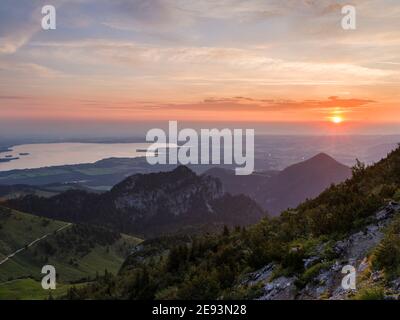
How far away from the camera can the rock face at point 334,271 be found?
11172mm

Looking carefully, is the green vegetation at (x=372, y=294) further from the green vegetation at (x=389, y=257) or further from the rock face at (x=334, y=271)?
the green vegetation at (x=389, y=257)

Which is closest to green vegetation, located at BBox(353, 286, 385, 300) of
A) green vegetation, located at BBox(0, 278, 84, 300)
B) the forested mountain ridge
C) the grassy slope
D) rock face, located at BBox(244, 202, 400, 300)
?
the forested mountain ridge

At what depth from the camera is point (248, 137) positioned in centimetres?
1898

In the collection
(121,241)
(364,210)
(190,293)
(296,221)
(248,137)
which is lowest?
(121,241)

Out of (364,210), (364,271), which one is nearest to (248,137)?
(364,210)

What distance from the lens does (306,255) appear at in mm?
13555

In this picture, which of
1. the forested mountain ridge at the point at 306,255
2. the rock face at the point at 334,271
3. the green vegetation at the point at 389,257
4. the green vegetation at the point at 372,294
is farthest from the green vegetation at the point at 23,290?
the green vegetation at the point at 372,294

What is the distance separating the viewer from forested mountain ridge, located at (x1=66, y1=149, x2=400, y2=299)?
11.1 meters

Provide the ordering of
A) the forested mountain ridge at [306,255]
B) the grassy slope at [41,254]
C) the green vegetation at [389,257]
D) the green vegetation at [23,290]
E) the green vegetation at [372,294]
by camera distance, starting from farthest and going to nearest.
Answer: the grassy slope at [41,254], the green vegetation at [23,290], the forested mountain ridge at [306,255], the green vegetation at [389,257], the green vegetation at [372,294]

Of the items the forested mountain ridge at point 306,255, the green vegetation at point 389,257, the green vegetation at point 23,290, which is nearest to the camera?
the green vegetation at point 389,257
